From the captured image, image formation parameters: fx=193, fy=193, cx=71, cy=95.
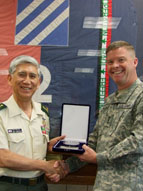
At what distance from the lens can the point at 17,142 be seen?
3.90 ft

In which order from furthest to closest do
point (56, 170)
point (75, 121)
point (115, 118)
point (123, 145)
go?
1. point (75, 121)
2. point (56, 170)
3. point (115, 118)
4. point (123, 145)

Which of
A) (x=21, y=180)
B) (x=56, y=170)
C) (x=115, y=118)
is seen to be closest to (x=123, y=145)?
(x=115, y=118)

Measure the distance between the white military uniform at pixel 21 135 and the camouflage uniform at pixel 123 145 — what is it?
39cm

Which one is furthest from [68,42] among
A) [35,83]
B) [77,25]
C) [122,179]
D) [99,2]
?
[122,179]

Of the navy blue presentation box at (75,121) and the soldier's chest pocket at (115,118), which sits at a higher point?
the soldier's chest pocket at (115,118)

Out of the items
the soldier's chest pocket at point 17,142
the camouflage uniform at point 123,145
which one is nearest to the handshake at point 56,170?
the soldier's chest pocket at point 17,142

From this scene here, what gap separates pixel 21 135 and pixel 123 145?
62cm

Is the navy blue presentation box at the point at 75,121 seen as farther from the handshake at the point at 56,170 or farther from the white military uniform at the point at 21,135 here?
the white military uniform at the point at 21,135

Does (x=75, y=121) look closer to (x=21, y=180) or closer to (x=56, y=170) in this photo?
(x=56, y=170)

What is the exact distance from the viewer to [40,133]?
129cm

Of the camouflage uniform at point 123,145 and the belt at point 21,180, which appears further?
the belt at point 21,180

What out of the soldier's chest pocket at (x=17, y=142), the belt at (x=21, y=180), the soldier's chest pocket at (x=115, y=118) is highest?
the soldier's chest pocket at (x=115, y=118)

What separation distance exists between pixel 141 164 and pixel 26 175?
692 millimetres

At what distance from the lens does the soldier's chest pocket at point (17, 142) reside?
1.19 meters
